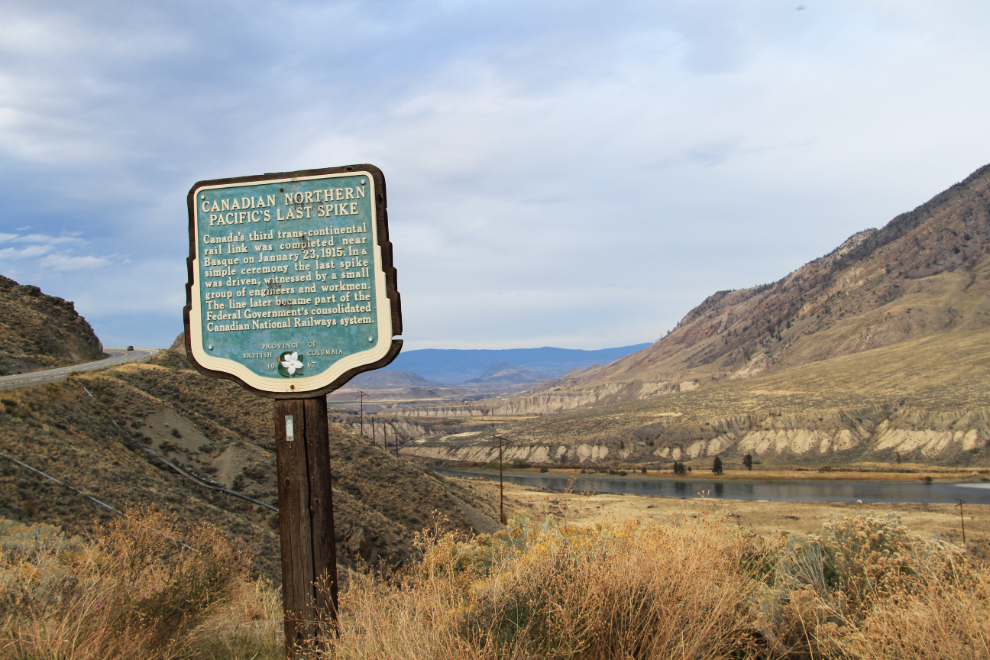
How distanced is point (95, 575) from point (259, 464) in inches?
579

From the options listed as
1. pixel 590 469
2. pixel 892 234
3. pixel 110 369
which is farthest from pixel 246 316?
pixel 892 234

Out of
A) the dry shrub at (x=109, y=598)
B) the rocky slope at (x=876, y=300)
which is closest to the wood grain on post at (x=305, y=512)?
the dry shrub at (x=109, y=598)

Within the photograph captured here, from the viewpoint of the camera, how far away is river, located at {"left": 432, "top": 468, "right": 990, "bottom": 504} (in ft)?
163

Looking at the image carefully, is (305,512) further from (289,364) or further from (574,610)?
(574,610)

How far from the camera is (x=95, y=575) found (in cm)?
512

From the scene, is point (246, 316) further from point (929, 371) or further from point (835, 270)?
point (835, 270)

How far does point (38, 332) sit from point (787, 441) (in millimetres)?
72016

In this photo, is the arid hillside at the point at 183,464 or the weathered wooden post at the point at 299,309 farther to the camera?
the arid hillside at the point at 183,464

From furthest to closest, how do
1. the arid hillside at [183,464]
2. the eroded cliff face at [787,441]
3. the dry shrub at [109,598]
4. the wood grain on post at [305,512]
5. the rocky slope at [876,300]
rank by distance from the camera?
the rocky slope at [876,300] → the eroded cliff face at [787,441] → the arid hillside at [183,464] → the wood grain on post at [305,512] → the dry shrub at [109,598]

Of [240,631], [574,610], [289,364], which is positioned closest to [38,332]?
[240,631]

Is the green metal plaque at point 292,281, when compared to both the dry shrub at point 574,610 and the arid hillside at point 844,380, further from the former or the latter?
the arid hillside at point 844,380

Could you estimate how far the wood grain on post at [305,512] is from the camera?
5.45 meters

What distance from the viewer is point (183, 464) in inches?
711

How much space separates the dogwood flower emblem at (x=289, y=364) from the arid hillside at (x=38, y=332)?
31.2 metres
